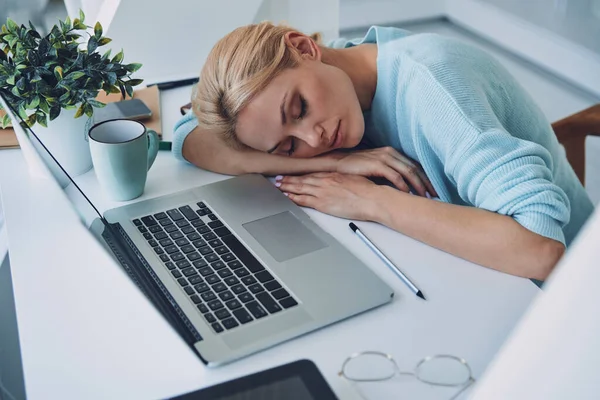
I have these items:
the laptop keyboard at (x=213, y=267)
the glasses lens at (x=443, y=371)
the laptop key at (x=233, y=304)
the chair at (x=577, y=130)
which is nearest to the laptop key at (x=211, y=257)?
the laptop keyboard at (x=213, y=267)

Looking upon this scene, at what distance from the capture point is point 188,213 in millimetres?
995

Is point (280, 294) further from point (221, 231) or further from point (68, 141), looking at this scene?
point (68, 141)

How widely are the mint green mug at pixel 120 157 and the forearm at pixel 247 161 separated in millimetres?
107

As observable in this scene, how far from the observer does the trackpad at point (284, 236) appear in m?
0.89

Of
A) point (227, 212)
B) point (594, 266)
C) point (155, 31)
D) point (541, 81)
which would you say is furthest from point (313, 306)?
point (541, 81)

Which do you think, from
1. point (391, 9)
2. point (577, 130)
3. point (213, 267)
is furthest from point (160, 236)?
point (391, 9)

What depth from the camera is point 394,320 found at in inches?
30.0

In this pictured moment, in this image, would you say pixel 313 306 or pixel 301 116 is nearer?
pixel 313 306

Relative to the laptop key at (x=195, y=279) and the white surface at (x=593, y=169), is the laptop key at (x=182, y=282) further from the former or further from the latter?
the white surface at (x=593, y=169)

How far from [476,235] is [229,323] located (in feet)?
1.16

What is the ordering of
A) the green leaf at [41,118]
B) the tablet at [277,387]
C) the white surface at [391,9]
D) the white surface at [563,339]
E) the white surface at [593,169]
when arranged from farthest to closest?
the white surface at [391,9] → the white surface at [593,169] → the green leaf at [41,118] → the tablet at [277,387] → the white surface at [563,339]

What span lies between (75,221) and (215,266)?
27 cm

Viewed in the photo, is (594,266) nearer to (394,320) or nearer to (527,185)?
(394,320)

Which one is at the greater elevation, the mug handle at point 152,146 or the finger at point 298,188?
the mug handle at point 152,146
